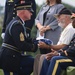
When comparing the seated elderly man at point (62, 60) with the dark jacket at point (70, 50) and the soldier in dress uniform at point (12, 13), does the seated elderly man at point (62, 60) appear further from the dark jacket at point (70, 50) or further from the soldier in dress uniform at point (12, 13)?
the soldier in dress uniform at point (12, 13)

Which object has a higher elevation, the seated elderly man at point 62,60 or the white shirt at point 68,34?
the white shirt at point 68,34

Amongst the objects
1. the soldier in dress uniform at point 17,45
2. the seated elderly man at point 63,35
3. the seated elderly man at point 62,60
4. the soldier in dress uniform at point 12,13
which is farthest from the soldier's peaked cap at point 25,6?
the seated elderly man at point 62,60

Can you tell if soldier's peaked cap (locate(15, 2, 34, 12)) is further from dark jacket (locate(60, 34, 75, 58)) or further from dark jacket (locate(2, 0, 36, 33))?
dark jacket (locate(60, 34, 75, 58))

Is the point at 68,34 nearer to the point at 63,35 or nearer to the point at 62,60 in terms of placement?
the point at 63,35

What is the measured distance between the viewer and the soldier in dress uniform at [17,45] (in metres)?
7.43

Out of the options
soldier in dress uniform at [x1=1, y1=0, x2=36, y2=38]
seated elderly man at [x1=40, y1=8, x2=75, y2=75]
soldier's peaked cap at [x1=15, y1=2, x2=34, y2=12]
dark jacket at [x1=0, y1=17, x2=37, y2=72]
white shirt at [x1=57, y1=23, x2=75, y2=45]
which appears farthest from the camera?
soldier in dress uniform at [x1=1, y1=0, x2=36, y2=38]

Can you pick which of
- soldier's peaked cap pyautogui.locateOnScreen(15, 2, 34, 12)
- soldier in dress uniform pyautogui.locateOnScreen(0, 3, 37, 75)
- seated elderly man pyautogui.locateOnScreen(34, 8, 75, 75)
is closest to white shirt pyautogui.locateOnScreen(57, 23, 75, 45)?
seated elderly man pyautogui.locateOnScreen(34, 8, 75, 75)

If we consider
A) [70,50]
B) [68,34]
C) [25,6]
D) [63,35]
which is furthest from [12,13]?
[70,50]

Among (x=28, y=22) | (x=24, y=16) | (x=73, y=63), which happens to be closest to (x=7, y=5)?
(x=28, y=22)

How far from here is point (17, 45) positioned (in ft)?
24.5

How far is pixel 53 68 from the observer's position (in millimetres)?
6891

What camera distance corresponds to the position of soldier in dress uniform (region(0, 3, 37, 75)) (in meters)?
7.43

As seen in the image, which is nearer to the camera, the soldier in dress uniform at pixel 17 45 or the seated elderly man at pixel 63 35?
the seated elderly man at pixel 63 35

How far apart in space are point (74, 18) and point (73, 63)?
734mm
